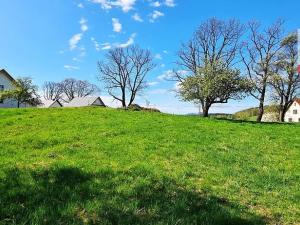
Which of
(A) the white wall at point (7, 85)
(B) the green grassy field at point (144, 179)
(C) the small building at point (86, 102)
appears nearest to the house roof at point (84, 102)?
(C) the small building at point (86, 102)

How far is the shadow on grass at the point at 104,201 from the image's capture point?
7.47 meters

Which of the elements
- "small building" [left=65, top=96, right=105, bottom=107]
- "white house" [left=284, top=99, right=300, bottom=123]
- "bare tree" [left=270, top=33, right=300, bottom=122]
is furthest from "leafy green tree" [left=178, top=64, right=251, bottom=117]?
"white house" [left=284, top=99, right=300, bottom=123]

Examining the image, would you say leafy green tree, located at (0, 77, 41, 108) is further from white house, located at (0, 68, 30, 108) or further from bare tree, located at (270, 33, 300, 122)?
bare tree, located at (270, 33, 300, 122)

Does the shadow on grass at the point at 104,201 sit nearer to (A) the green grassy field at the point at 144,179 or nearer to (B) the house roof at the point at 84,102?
(A) the green grassy field at the point at 144,179

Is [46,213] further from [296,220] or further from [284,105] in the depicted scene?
[284,105]

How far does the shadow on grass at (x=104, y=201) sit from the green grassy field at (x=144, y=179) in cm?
2

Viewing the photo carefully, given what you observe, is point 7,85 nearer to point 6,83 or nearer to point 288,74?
point 6,83

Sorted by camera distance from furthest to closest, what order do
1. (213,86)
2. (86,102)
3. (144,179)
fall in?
1. (86,102)
2. (213,86)
3. (144,179)

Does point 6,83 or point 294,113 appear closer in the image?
point 6,83

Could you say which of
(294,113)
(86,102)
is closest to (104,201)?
(86,102)

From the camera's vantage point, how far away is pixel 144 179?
10742 mm

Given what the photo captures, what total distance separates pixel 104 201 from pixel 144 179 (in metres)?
2.45

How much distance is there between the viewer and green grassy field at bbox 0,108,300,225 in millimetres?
7875

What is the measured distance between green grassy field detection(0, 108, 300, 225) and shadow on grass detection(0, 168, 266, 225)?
0.02 meters
